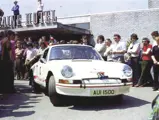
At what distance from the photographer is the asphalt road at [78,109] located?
20.4 ft

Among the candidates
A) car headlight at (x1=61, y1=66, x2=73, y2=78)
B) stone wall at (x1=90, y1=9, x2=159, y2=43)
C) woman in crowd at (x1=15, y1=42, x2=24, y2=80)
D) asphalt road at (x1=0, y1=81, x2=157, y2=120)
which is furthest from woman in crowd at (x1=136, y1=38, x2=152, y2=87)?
stone wall at (x1=90, y1=9, x2=159, y2=43)

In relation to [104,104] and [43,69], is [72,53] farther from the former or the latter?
[104,104]

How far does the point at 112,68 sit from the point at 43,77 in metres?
1.85

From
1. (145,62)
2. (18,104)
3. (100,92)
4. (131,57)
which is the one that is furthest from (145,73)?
(18,104)

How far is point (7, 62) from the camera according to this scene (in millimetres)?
9141

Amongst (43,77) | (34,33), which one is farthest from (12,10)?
(43,77)

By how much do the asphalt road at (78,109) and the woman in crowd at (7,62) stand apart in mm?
542

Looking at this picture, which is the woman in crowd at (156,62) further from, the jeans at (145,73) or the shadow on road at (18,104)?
the shadow on road at (18,104)

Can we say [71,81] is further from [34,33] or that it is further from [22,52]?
[34,33]

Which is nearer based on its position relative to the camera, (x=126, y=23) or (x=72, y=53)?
(x=72, y=53)

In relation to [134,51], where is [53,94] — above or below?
below

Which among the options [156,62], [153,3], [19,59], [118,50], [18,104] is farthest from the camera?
[153,3]

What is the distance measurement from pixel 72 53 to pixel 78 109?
182 cm

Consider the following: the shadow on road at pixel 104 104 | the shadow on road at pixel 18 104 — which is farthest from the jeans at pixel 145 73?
the shadow on road at pixel 18 104
